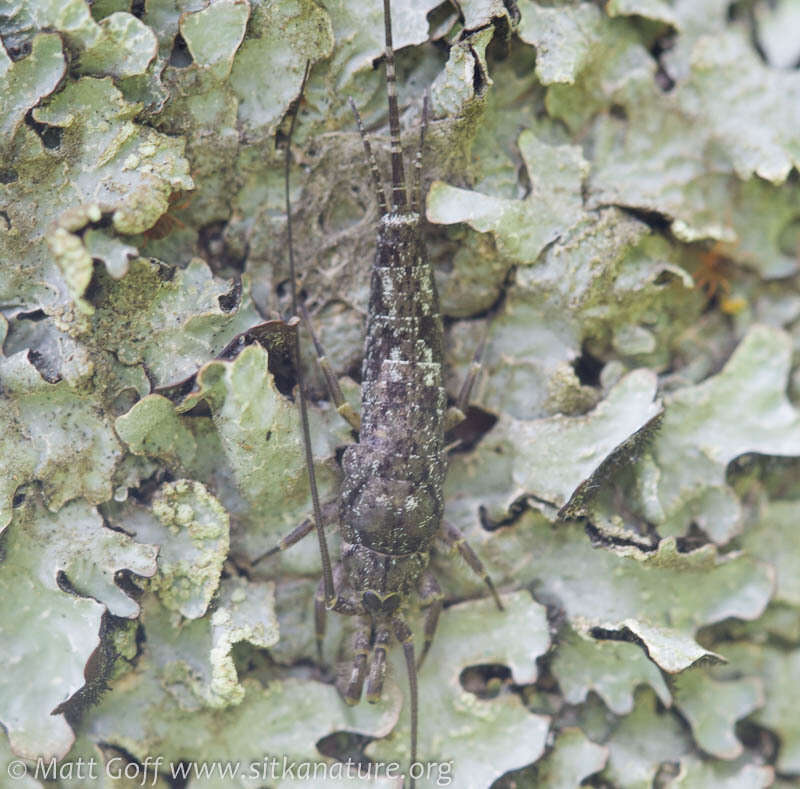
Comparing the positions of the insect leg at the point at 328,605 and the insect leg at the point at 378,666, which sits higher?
the insect leg at the point at 328,605

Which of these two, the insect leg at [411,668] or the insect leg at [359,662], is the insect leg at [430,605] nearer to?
the insect leg at [411,668]

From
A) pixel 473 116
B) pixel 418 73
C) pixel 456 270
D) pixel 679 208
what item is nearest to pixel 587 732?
pixel 456 270

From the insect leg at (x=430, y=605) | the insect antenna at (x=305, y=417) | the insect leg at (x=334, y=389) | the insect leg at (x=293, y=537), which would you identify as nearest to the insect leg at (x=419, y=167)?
the insect antenna at (x=305, y=417)

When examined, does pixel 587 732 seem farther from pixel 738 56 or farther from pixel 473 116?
pixel 738 56

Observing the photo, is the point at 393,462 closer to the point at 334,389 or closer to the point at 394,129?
the point at 334,389
